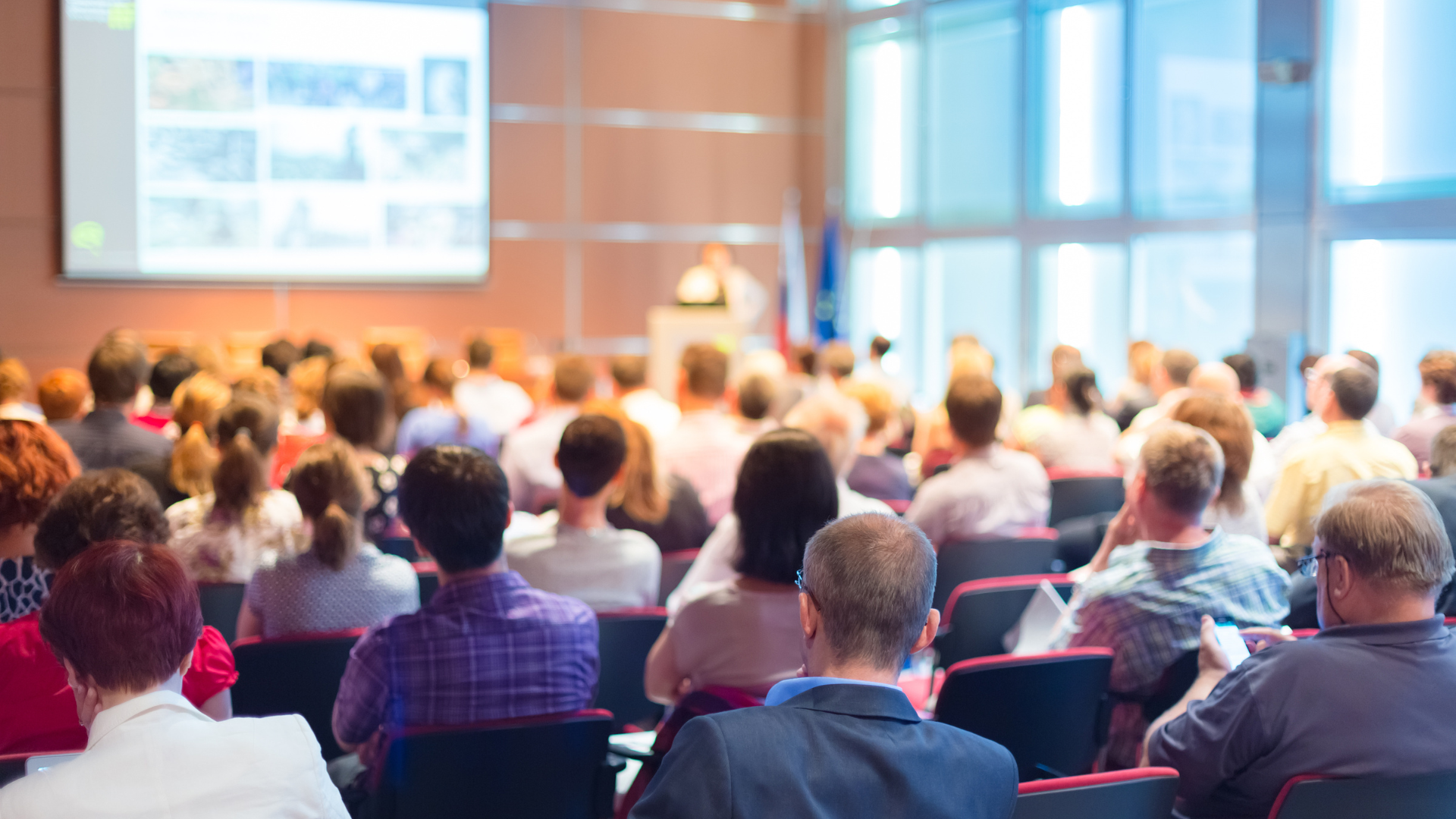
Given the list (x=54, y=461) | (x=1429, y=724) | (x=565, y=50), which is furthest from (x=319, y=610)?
(x=565, y=50)

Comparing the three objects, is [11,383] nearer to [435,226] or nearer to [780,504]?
[780,504]

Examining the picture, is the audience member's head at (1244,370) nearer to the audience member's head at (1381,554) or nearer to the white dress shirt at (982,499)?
the white dress shirt at (982,499)

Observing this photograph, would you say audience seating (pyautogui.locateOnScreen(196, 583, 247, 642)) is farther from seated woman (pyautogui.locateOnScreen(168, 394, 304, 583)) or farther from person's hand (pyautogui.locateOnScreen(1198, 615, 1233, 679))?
person's hand (pyautogui.locateOnScreen(1198, 615, 1233, 679))

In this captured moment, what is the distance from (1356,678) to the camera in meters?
2.11

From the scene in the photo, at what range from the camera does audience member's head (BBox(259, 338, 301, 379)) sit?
7.14 metres

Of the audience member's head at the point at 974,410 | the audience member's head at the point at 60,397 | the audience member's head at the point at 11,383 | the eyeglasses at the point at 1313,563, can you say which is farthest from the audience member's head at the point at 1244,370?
the audience member's head at the point at 11,383

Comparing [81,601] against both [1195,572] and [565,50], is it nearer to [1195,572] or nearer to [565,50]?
[1195,572]

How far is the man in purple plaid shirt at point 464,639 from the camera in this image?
2582mm

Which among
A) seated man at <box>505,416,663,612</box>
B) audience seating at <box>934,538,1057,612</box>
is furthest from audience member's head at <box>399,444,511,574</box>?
audience seating at <box>934,538,1057,612</box>

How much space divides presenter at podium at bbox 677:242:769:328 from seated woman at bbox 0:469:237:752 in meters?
8.85

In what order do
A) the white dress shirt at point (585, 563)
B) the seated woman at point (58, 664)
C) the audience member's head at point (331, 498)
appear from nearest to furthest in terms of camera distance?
the seated woman at point (58, 664), the audience member's head at point (331, 498), the white dress shirt at point (585, 563)

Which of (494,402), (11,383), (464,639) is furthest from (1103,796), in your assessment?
(494,402)

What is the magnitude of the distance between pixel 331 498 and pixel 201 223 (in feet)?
26.8

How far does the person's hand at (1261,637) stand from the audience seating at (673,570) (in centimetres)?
206
